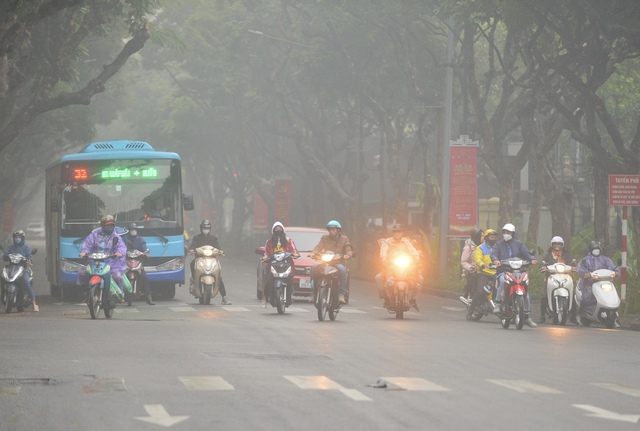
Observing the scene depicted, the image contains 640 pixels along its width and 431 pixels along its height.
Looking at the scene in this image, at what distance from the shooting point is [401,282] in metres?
22.5

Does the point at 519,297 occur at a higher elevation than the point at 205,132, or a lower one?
lower

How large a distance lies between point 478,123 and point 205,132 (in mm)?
32427

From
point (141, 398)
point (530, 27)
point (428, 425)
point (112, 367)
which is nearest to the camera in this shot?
point (428, 425)

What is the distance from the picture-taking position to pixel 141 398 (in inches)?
443

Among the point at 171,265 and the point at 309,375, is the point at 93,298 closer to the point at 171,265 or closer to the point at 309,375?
the point at 171,265

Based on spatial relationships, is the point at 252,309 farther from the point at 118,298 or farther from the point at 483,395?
the point at 483,395

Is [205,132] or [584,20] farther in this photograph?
[205,132]

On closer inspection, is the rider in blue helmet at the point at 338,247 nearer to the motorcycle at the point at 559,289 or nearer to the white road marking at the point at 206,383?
the motorcycle at the point at 559,289

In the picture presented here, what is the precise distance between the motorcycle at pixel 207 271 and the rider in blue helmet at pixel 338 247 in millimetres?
4770

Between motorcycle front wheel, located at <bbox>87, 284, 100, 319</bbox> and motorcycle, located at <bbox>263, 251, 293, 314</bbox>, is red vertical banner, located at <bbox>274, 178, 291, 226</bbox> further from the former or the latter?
motorcycle front wheel, located at <bbox>87, 284, 100, 319</bbox>

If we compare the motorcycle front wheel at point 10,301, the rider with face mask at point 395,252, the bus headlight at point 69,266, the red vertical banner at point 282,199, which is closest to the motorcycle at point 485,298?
the rider with face mask at point 395,252

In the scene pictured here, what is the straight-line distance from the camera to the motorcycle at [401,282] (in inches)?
890

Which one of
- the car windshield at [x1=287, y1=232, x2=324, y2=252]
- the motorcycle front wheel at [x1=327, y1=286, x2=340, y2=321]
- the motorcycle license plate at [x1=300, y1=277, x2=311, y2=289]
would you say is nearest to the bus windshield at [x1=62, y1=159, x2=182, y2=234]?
the car windshield at [x1=287, y1=232, x2=324, y2=252]

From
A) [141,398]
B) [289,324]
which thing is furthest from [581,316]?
[141,398]
